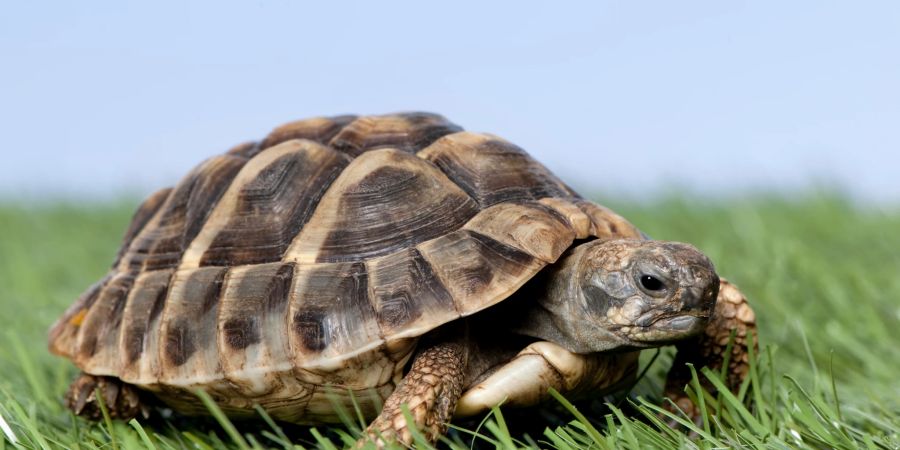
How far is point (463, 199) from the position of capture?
3.30 m

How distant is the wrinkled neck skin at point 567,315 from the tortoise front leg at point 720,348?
615 millimetres

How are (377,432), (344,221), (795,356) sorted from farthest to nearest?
(795,356)
(344,221)
(377,432)

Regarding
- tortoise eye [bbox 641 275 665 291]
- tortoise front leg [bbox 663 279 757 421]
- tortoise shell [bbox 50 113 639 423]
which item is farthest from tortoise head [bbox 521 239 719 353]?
tortoise front leg [bbox 663 279 757 421]

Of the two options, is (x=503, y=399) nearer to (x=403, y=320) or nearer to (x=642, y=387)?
(x=403, y=320)

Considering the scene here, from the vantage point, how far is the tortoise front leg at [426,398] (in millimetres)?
2793

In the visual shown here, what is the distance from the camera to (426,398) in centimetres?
284

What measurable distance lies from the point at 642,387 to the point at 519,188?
1162 millimetres

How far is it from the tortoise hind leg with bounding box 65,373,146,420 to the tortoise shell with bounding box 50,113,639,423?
9cm

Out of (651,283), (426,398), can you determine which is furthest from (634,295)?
(426,398)

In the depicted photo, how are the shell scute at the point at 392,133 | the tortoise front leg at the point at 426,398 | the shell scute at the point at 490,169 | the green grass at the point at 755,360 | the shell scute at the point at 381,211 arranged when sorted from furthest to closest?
the shell scute at the point at 392,133 < the shell scute at the point at 490,169 < the shell scute at the point at 381,211 < the green grass at the point at 755,360 < the tortoise front leg at the point at 426,398

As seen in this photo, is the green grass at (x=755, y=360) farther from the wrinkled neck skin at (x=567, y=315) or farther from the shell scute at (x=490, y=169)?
the shell scute at (x=490, y=169)

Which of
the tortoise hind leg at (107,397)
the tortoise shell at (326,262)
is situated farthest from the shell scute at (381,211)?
the tortoise hind leg at (107,397)

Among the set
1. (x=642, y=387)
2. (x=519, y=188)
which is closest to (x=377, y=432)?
(x=519, y=188)

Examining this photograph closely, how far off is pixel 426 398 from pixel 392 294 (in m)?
0.37
